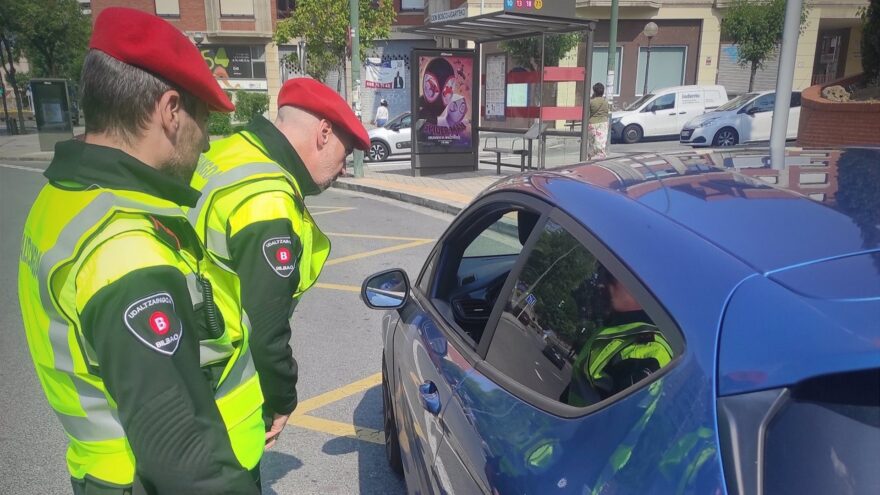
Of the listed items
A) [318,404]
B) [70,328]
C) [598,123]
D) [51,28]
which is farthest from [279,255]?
[51,28]

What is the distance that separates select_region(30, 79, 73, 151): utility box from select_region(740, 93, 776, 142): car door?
858 inches

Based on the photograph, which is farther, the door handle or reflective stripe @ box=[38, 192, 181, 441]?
the door handle

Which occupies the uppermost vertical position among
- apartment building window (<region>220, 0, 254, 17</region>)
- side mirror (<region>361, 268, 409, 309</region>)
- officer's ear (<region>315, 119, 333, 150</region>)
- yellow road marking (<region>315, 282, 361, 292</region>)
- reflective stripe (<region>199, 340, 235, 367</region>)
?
apartment building window (<region>220, 0, 254, 17</region>)

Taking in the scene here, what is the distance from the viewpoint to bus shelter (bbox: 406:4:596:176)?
468 inches

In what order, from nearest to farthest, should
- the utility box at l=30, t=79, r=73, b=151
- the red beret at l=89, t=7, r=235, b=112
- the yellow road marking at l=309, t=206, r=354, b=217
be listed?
the red beret at l=89, t=7, r=235, b=112, the yellow road marking at l=309, t=206, r=354, b=217, the utility box at l=30, t=79, r=73, b=151

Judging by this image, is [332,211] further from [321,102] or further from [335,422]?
[321,102]

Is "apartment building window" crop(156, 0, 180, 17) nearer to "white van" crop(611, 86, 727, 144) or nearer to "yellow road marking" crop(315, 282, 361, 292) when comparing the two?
"white van" crop(611, 86, 727, 144)

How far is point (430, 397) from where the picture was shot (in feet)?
6.72

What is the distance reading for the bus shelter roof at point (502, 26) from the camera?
34.3 ft

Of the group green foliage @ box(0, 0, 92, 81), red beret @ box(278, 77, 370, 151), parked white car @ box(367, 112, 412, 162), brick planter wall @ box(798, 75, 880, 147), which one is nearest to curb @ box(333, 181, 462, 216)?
parked white car @ box(367, 112, 412, 162)

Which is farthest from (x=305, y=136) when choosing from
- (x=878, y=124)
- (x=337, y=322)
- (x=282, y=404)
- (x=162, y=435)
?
(x=878, y=124)

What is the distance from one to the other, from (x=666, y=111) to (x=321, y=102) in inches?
842

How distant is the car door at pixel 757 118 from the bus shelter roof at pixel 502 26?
9217 millimetres

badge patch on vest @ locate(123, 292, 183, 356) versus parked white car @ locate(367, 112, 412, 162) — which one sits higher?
badge patch on vest @ locate(123, 292, 183, 356)
